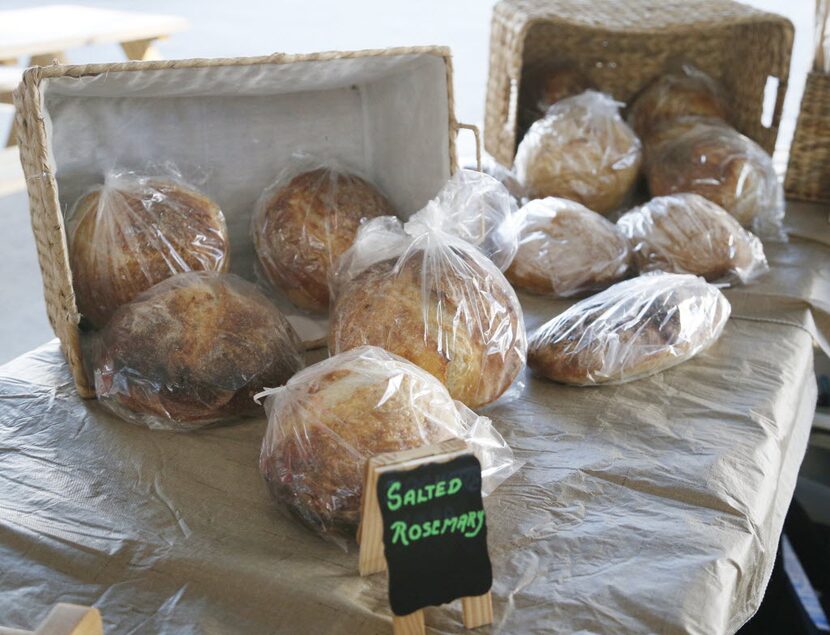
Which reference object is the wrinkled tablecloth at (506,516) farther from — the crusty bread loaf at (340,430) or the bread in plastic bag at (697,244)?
the bread in plastic bag at (697,244)

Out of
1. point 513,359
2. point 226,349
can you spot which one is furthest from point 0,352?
point 513,359

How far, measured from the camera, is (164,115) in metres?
1.37

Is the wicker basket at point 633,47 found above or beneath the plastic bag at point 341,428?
above

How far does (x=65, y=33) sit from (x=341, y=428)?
10.9 feet

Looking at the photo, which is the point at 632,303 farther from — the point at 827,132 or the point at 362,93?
the point at 827,132

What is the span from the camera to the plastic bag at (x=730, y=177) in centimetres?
175

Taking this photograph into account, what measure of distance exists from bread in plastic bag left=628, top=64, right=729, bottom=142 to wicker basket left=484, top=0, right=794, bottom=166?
8 centimetres

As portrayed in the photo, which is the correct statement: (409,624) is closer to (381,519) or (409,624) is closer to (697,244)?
(381,519)

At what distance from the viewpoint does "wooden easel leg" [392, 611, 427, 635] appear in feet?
2.47

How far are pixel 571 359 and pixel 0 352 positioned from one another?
2225 millimetres

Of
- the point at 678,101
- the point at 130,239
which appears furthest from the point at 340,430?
the point at 678,101

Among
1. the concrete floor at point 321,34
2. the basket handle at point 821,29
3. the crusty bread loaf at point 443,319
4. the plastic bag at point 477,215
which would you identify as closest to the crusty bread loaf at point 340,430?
the crusty bread loaf at point 443,319

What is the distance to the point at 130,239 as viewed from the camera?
1.21m

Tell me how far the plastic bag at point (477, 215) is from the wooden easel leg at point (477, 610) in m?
0.53
